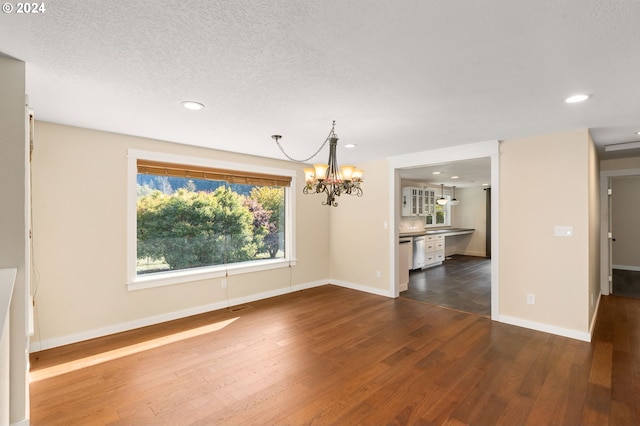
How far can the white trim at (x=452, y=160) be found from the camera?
3957mm

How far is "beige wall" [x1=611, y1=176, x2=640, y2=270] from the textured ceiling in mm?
5679

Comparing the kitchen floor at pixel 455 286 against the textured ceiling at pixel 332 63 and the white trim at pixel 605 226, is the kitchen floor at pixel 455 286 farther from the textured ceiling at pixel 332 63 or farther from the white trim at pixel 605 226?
the textured ceiling at pixel 332 63

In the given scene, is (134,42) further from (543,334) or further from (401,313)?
(543,334)

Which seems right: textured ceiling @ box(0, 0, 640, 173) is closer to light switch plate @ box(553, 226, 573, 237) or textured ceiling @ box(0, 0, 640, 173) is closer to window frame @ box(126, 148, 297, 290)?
window frame @ box(126, 148, 297, 290)

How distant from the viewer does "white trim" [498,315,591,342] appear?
11.0 ft

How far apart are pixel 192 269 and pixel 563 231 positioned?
476 centimetres

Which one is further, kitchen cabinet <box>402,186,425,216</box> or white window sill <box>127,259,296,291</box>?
kitchen cabinet <box>402,186,425,216</box>

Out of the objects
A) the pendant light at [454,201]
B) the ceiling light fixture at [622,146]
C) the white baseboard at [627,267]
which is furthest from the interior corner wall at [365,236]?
the white baseboard at [627,267]

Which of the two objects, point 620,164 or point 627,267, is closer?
point 620,164

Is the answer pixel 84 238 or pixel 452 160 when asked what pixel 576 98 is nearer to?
pixel 452 160

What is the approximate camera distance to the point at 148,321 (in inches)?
150

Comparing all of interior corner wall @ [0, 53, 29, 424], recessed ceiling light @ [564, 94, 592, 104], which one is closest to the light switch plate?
recessed ceiling light @ [564, 94, 592, 104]

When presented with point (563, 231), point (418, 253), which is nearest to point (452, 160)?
point (563, 231)

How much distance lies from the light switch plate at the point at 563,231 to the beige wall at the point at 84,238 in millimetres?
4725
